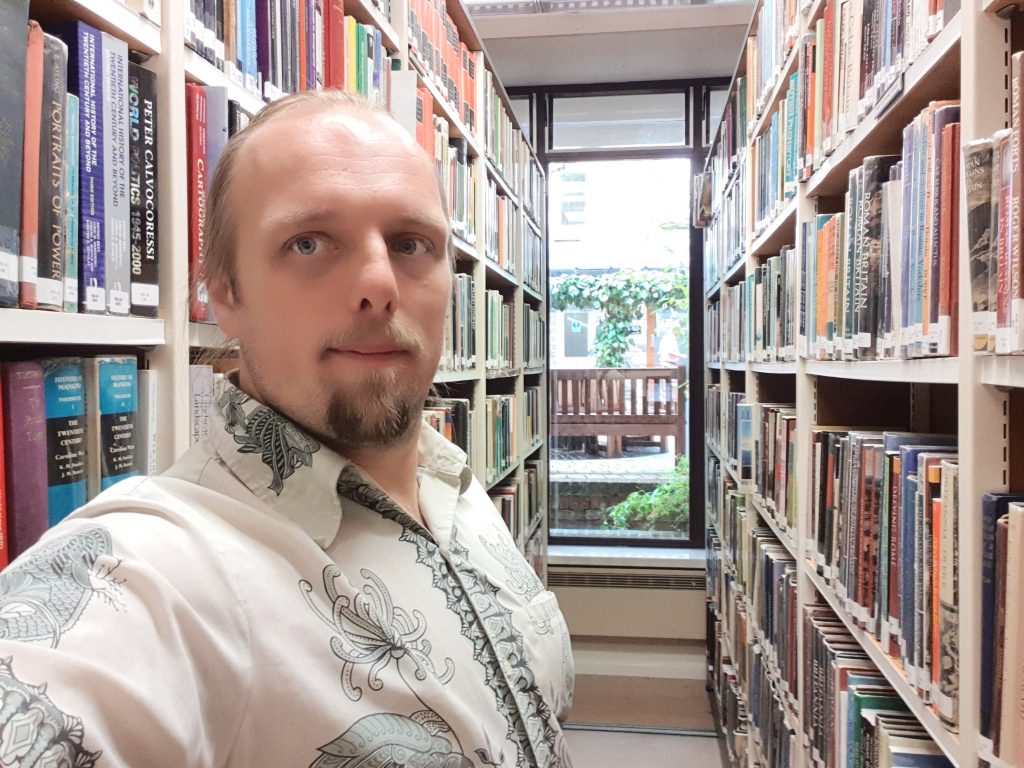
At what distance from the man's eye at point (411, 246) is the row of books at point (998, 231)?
2.04ft

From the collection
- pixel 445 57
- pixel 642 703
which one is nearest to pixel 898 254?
pixel 445 57

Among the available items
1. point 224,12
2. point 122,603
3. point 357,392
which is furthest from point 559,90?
point 122,603

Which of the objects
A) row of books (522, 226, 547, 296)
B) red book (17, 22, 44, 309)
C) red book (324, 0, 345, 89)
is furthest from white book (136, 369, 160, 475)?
row of books (522, 226, 547, 296)

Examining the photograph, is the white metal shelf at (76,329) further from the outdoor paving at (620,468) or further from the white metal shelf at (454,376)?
the outdoor paving at (620,468)

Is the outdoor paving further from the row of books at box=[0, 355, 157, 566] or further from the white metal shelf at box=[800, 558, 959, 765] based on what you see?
the row of books at box=[0, 355, 157, 566]

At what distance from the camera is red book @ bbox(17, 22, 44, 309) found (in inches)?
28.8

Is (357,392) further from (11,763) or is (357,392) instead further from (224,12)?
(224,12)

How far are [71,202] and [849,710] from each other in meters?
1.42

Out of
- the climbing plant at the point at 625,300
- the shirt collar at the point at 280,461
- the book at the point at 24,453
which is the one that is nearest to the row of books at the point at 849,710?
the shirt collar at the point at 280,461

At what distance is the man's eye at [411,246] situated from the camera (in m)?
0.88

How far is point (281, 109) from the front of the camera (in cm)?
88

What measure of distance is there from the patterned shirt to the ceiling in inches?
146

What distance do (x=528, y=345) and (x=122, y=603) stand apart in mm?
3754

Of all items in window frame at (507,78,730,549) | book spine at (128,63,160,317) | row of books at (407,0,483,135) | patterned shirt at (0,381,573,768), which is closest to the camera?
patterned shirt at (0,381,573,768)
